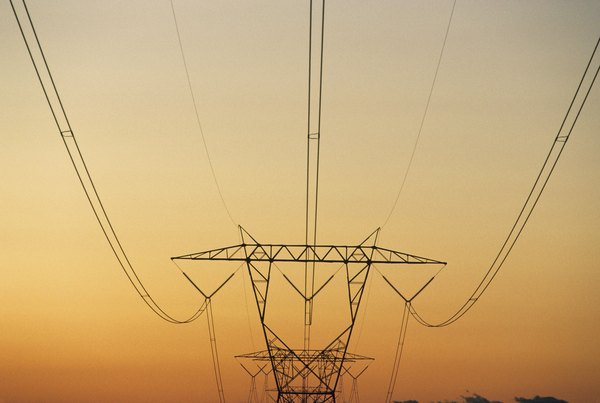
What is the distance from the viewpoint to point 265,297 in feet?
83.1

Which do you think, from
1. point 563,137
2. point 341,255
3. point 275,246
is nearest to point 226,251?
point 275,246

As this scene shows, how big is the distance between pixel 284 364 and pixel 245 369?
5.43 metres

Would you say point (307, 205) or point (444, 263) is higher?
point (307, 205)

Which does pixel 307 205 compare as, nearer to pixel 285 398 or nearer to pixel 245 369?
pixel 285 398

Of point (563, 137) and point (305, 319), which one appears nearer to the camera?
point (563, 137)

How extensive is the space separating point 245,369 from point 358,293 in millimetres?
18859

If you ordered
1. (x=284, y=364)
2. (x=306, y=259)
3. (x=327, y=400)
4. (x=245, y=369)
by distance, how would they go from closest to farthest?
1. (x=306, y=259)
2. (x=327, y=400)
3. (x=284, y=364)
4. (x=245, y=369)

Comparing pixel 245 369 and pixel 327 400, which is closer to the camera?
pixel 327 400

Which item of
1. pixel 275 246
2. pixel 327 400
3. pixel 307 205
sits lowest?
pixel 327 400

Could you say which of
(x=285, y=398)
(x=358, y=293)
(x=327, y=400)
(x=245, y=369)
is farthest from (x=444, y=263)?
(x=245, y=369)

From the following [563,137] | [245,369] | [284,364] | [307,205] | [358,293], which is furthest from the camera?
[245,369]

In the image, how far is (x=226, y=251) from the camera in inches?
982

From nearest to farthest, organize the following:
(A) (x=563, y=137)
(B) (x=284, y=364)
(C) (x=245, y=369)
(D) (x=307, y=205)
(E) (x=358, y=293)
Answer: (A) (x=563, y=137), (E) (x=358, y=293), (D) (x=307, y=205), (B) (x=284, y=364), (C) (x=245, y=369)

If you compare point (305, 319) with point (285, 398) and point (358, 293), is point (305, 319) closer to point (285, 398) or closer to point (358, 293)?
point (285, 398)
